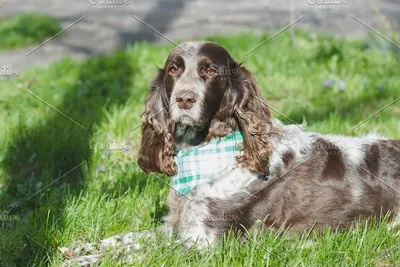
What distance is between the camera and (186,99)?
12.3 feet

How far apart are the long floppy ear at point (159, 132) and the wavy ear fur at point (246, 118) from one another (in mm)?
293

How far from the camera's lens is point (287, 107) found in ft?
20.6

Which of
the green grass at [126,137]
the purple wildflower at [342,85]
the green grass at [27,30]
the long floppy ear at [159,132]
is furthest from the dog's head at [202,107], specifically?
the green grass at [27,30]

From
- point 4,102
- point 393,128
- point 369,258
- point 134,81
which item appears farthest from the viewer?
point 134,81

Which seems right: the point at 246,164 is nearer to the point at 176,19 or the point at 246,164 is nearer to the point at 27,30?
the point at 27,30

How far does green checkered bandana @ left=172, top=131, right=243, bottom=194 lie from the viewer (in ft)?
12.9

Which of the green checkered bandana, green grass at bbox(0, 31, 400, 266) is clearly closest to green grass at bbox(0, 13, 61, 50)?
green grass at bbox(0, 31, 400, 266)

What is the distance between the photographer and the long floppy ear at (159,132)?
411 cm

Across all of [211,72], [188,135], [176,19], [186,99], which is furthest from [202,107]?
[176,19]

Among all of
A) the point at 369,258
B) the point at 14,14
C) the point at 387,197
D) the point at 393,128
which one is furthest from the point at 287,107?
the point at 14,14

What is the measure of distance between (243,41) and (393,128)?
3.19 m

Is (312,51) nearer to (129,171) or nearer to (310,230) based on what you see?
(129,171)

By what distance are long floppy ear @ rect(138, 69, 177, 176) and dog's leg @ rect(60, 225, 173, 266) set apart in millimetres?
429

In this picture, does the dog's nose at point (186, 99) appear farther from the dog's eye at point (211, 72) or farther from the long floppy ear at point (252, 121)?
the long floppy ear at point (252, 121)
